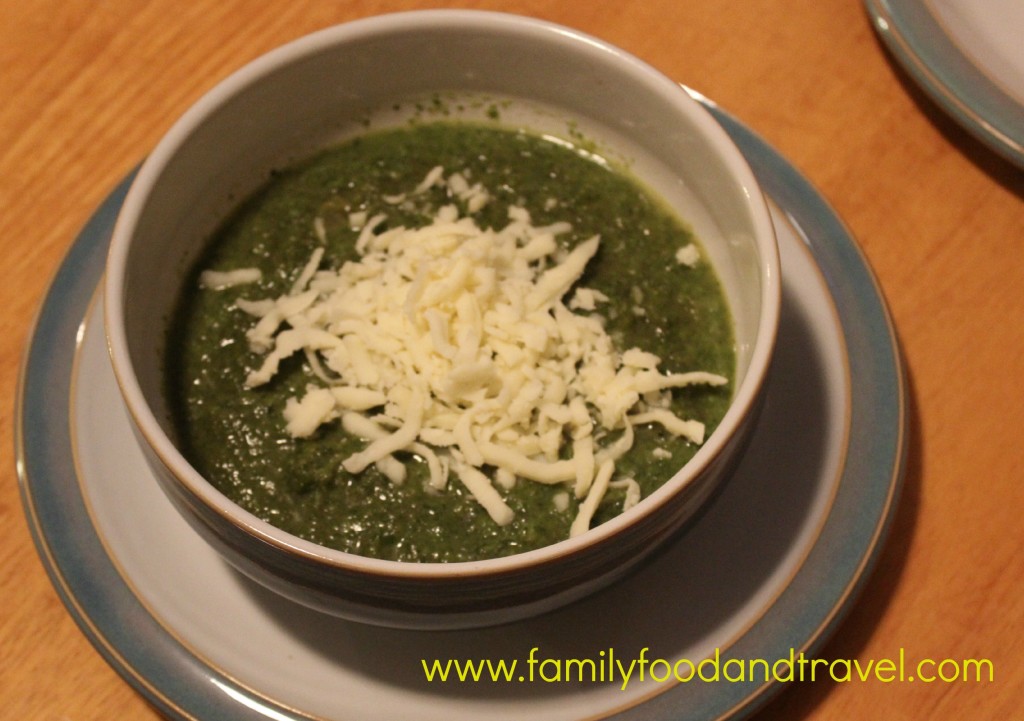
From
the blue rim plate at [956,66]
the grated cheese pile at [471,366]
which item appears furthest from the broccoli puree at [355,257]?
the blue rim plate at [956,66]

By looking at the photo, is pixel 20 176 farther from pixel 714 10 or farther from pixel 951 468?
pixel 951 468

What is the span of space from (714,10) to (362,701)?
47.1 inches

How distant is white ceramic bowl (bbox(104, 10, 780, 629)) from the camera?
34.8 inches

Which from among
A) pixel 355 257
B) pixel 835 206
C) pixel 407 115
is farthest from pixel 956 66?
pixel 355 257

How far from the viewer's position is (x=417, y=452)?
1.12 m

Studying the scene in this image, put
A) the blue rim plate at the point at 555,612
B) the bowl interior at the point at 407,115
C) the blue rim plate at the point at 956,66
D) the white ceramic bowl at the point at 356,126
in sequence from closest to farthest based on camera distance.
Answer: the white ceramic bowl at the point at 356,126 < the blue rim plate at the point at 555,612 < the bowl interior at the point at 407,115 < the blue rim plate at the point at 956,66

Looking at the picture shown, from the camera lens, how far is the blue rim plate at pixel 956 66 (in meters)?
1.35

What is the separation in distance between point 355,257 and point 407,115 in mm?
243

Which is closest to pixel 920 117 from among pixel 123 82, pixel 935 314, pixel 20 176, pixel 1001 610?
pixel 935 314

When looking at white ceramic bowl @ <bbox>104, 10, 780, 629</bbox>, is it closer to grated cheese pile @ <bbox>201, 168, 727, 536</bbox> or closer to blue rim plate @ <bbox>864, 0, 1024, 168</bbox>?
grated cheese pile @ <bbox>201, 168, 727, 536</bbox>

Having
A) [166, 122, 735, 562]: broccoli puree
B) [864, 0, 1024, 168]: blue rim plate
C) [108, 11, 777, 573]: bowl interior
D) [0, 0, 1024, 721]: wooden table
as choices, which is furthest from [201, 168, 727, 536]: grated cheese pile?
[864, 0, 1024, 168]: blue rim plate

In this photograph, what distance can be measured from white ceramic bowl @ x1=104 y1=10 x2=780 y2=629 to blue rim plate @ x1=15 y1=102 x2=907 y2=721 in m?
0.09

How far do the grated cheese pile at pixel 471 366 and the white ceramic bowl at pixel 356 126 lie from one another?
0.44 feet

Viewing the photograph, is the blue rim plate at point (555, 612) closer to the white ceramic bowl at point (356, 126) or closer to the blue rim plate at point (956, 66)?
the white ceramic bowl at point (356, 126)
